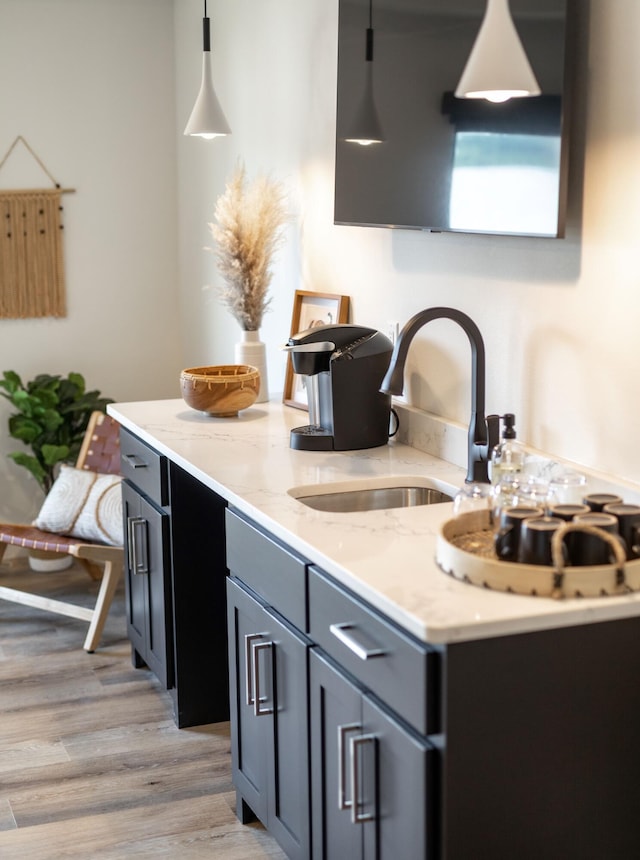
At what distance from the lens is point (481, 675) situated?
166cm

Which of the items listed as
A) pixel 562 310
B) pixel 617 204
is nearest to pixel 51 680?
pixel 562 310

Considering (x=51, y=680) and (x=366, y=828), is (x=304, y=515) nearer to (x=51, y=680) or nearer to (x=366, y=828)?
(x=366, y=828)

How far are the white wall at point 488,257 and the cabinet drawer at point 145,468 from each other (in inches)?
28.5

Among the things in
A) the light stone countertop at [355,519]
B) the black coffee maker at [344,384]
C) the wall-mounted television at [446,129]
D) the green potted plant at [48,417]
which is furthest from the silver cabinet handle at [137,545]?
the green potted plant at [48,417]

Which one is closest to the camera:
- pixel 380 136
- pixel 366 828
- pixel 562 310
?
pixel 366 828

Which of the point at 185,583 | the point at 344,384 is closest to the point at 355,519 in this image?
the point at 344,384

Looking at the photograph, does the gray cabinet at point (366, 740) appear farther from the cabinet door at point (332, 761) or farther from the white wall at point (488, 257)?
the white wall at point (488, 257)

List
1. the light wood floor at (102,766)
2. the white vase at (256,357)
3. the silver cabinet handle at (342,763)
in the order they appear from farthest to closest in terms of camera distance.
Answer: the white vase at (256,357)
the light wood floor at (102,766)
the silver cabinet handle at (342,763)

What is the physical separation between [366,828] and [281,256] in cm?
235

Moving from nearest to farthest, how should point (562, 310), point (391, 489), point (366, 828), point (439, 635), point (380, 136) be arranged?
point (439, 635), point (366, 828), point (562, 310), point (391, 489), point (380, 136)

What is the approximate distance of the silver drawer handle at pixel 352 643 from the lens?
1808mm

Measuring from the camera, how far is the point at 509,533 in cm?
178

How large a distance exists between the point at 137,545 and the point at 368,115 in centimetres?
148

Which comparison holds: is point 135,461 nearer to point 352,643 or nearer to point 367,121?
point 367,121
